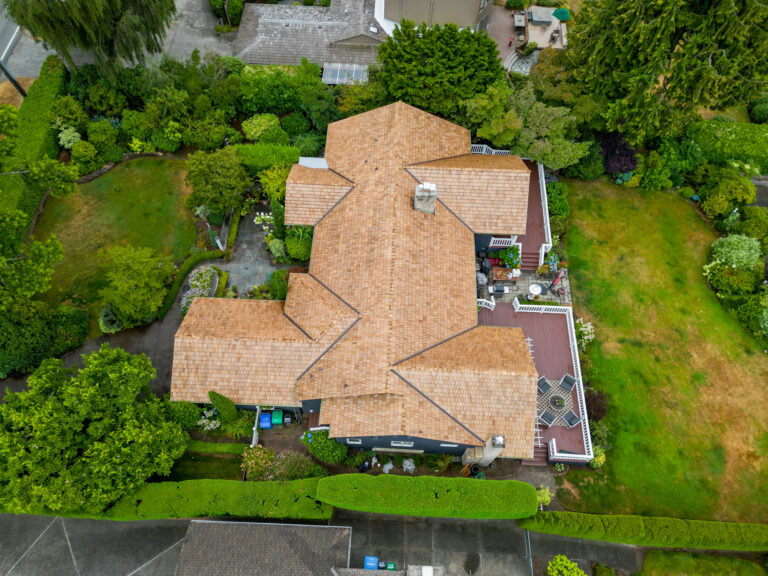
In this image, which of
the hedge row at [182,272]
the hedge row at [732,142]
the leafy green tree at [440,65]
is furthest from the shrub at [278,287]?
the hedge row at [732,142]

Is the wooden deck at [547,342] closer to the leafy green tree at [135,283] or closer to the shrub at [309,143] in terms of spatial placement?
the shrub at [309,143]

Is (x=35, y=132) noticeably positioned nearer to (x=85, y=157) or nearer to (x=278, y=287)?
(x=85, y=157)

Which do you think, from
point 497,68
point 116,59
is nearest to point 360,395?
point 497,68

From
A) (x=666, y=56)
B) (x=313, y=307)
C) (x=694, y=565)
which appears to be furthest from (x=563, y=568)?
(x=666, y=56)

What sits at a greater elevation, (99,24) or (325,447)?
(99,24)

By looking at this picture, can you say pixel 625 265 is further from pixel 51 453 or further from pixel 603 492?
pixel 51 453

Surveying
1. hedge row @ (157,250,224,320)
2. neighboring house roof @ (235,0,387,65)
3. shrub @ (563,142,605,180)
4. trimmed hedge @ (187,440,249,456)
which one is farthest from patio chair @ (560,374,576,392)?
neighboring house roof @ (235,0,387,65)

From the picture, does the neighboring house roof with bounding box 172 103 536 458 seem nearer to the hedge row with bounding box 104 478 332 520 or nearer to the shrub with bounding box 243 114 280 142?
the hedge row with bounding box 104 478 332 520
